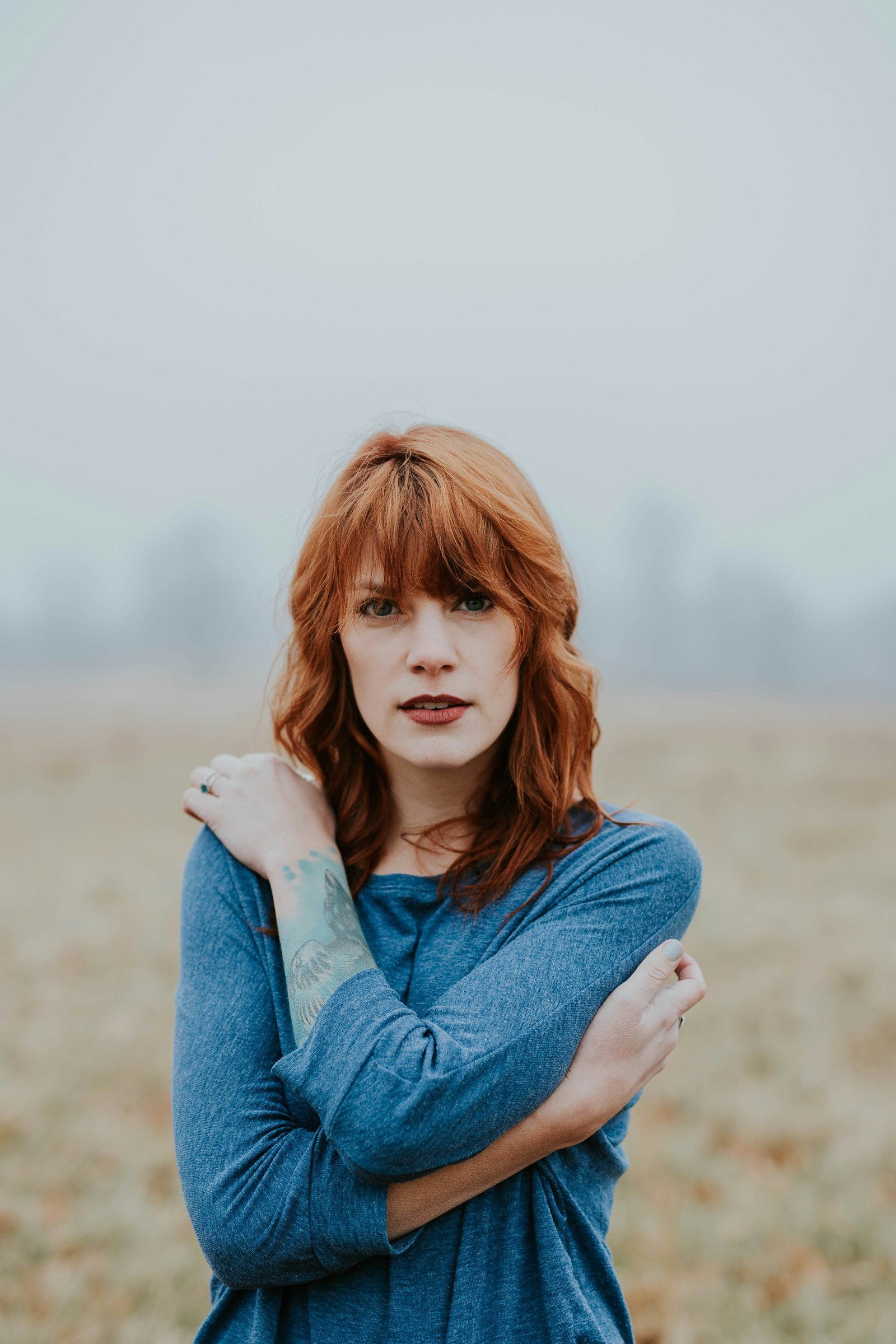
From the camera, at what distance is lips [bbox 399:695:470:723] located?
1.43 m

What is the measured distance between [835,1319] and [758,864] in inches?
207

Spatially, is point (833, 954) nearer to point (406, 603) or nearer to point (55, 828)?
point (406, 603)

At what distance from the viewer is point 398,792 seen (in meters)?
1.64

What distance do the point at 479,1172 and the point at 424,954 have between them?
1.03 feet

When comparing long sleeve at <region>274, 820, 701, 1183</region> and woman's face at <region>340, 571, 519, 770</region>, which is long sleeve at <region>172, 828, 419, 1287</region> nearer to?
long sleeve at <region>274, 820, 701, 1183</region>

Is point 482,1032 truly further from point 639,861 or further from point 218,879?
point 218,879

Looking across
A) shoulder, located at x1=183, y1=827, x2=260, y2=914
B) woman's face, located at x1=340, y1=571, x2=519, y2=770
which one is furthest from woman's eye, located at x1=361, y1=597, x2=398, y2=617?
shoulder, located at x1=183, y1=827, x2=260, y2=914

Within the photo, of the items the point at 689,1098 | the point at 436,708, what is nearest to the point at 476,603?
the point at 436,708

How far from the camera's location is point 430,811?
63.6 inches

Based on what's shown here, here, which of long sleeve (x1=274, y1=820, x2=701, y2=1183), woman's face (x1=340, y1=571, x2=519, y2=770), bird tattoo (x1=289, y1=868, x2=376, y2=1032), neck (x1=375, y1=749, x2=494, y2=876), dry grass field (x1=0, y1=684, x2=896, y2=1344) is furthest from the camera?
dry grass field (x1=0, y1=684, x2=896, y2=1344)

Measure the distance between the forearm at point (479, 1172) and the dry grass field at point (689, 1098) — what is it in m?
2.27

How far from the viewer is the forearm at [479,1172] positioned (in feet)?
4.00

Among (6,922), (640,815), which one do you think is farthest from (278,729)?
(6,922)

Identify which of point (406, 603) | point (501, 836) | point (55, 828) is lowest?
point (55, 828)
